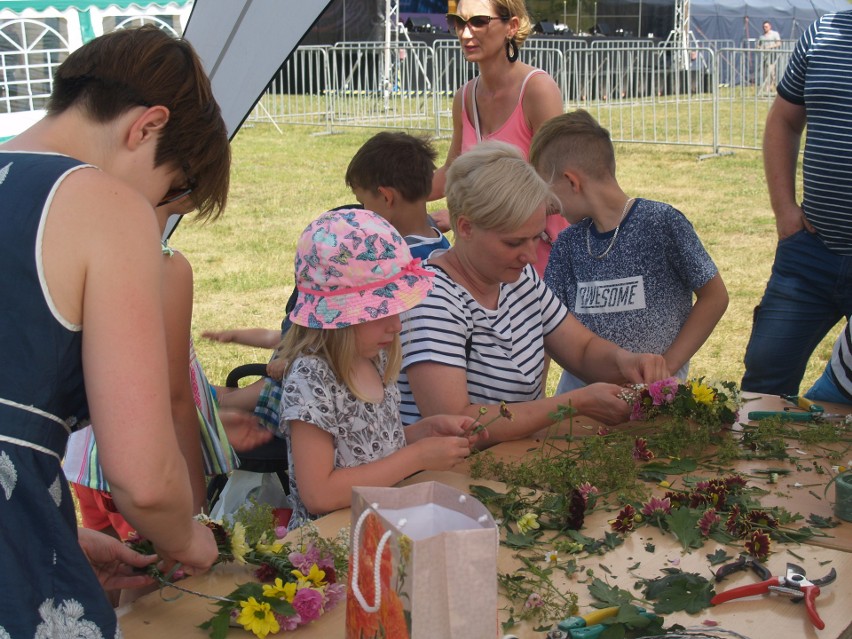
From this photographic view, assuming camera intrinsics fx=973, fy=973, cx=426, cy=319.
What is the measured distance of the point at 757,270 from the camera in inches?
313

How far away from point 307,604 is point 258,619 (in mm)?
81

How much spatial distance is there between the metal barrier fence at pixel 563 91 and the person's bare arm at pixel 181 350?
12997mm

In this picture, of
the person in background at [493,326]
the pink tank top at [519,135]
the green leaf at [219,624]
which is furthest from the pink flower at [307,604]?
the pink tank top at [519,135]

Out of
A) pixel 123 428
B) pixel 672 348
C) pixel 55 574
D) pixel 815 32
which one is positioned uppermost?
pixel 815 32

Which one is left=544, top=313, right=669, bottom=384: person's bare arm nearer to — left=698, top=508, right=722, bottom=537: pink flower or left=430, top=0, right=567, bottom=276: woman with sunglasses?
left=698, top=508, right=722, bottom=537: pink flower

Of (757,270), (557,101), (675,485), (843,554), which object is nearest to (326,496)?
(675,485)

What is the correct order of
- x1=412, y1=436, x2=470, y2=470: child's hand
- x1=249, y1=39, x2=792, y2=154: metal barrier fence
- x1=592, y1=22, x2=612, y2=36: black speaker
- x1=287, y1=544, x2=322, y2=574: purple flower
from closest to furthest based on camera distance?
1. x1=287, y1=544, x2=322, y2=574: purple flower
2. x1=412, y1=436, x2=470, y2=470: child's hand
3. x1=249, y1=39, x2=792, y2=154: metal barrier fence
4. x1=592, y1=22, x2=612, y2=36: black speaker

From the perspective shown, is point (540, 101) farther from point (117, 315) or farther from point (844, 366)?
point (117, 315)

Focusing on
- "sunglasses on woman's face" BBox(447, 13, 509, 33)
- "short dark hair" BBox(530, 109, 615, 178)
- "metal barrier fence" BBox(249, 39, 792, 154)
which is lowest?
"metal barrier fence" BBox(249, 39, 792, 154)

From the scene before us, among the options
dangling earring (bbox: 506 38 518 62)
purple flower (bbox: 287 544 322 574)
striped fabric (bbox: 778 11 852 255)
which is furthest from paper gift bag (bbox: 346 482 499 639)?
dangling earring (bbox: 506 38 518 62)

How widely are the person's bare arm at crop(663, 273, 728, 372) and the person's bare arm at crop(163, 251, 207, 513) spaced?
163 centimetres

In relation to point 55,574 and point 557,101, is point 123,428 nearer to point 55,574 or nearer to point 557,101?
point 55,574

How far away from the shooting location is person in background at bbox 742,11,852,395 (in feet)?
11.4

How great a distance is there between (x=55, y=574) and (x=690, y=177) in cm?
1185
